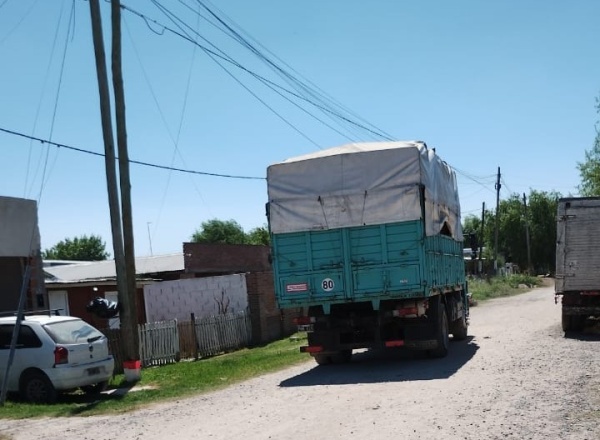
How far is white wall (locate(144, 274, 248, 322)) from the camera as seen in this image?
26.3 meters

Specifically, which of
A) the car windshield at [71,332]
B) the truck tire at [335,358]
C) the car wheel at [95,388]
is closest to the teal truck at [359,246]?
the truck tire at [335,358]

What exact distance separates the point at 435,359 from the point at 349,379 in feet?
8.96

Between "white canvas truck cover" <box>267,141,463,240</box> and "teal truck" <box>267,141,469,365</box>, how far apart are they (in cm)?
2

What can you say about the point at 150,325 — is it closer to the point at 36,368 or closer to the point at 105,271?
the point at 36,368

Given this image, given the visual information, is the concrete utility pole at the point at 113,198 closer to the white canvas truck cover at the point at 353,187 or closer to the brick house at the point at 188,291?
the white canvas truck cover at the point at 353,187

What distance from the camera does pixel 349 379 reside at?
12844 millimetres

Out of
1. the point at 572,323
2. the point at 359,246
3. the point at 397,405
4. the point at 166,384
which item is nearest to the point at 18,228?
the point at 166,384

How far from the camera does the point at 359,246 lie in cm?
1391

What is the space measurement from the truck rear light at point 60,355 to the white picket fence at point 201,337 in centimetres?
608

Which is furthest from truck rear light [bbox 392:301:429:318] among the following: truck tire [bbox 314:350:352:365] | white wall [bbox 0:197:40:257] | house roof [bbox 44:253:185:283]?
house roof [bbox 44:253:185:283]

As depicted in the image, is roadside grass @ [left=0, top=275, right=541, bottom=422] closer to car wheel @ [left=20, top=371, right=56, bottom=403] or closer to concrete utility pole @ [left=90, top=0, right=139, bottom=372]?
car wheel @ [left=20, top=371, right=56, bottom=403]

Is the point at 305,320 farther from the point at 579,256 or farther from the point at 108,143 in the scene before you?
the point at 579,256

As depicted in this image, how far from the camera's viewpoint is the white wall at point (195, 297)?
86.4 ft

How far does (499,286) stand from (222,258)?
918 inches
